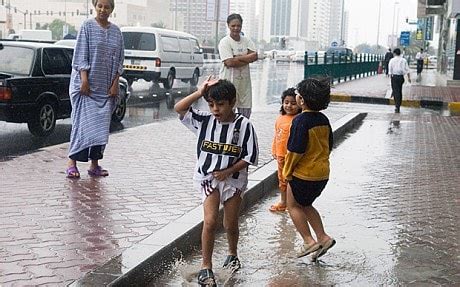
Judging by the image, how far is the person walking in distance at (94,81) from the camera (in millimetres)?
6914

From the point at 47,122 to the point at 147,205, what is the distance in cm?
550

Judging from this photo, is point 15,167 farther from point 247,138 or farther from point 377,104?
point 377,104

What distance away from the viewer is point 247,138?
4465 millimetres

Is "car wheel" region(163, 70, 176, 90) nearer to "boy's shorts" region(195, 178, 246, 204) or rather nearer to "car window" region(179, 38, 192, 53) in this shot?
"car window" region(179, 38, 192, 53)

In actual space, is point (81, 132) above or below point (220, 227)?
A: above

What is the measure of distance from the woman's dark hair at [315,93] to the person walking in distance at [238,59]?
8.76 ft

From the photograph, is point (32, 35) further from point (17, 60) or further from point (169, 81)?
point (17, 60)

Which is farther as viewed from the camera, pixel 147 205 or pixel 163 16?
pixel 163 16

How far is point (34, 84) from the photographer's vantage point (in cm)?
1077

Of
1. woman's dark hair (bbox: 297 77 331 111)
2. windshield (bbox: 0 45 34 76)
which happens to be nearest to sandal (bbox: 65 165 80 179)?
woman's dark hair (bbox: 297 77 331 111)

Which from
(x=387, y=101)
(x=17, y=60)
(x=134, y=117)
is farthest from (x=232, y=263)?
(x=387, y=101)

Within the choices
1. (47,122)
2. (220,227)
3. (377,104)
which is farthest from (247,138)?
(377,104)

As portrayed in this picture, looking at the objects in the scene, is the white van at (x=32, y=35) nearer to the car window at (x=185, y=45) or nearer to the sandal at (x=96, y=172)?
the car window at (x=185, y=45)

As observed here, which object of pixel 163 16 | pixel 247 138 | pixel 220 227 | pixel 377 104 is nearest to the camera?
pixel 247 138
